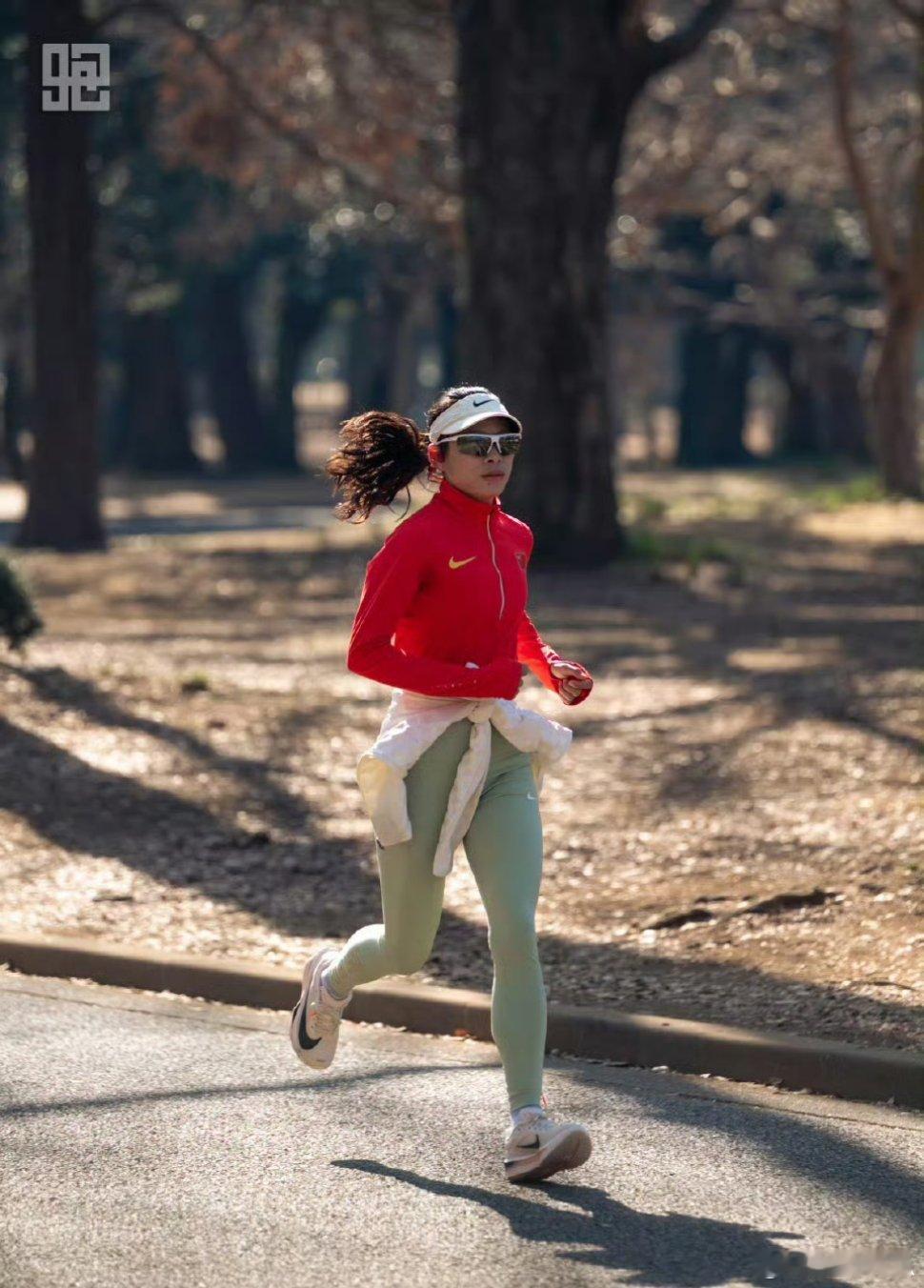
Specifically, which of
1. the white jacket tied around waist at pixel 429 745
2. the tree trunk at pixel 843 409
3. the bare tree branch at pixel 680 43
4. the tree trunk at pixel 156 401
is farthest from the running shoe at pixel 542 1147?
the tree trunk at pixel 156 401

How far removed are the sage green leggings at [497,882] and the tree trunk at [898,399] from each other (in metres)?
26.0

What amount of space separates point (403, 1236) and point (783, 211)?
44844mm

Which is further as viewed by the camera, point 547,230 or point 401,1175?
point 547,230

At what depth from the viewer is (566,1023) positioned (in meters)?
7.38

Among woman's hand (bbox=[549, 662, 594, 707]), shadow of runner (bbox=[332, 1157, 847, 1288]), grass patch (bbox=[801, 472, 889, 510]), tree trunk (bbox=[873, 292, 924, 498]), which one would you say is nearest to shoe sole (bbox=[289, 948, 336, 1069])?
shadow of runner (bbox=[332, 1157, 847, 1288])

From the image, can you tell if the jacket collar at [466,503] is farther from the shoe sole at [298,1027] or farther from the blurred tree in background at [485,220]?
the blurred tree in background at [485,220]

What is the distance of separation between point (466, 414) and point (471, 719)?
0.78m

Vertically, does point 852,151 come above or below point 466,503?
above

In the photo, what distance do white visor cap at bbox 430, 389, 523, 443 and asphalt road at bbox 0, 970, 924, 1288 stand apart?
1893 millimetres

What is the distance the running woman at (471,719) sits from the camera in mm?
5832

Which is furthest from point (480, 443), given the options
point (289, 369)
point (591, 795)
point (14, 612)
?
point (289, 369)

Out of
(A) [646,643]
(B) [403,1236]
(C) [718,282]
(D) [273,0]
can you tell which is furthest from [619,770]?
(C) [718,282]

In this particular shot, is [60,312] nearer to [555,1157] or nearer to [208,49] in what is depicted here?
[208,49]

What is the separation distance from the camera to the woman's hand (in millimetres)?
5938
